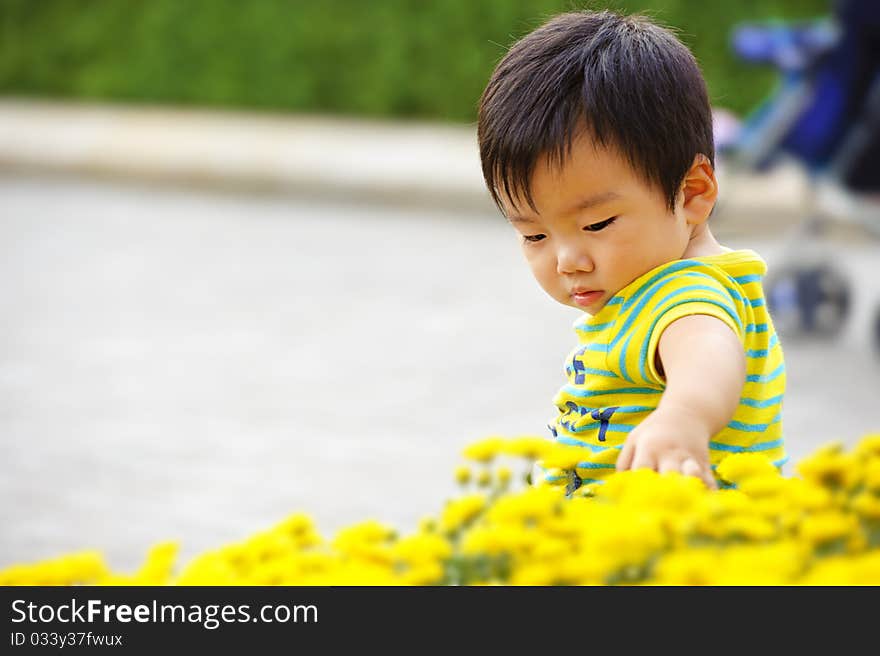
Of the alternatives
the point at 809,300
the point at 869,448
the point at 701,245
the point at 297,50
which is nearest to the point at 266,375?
the point at 809,300

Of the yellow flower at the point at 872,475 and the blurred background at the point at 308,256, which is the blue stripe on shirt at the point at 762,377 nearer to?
the yellow flower at the point at 872,475

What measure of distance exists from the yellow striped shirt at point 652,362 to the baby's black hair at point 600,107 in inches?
4.5

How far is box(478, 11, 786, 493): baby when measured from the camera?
70.5 inches

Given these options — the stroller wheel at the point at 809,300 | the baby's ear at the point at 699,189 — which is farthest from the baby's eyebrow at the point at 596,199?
the stroller wheel at the point at 809,300

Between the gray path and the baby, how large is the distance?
2.36 metres

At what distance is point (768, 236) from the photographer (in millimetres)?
8555

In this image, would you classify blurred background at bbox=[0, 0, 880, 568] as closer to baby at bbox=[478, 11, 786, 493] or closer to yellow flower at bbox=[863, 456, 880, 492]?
baby at bbox=[478, 11, 786, 493]

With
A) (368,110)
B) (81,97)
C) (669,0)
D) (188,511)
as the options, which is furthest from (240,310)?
(81,97)

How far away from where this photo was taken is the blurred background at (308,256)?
480cm

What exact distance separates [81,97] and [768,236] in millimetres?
7519

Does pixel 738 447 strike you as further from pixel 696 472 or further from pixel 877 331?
pixel 877 331

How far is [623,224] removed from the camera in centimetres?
182

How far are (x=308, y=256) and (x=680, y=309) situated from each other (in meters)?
6.77

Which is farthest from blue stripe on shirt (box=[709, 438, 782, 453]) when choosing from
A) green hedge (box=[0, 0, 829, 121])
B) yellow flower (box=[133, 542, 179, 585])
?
green hedge (box=[0, 0, 829, 121])
